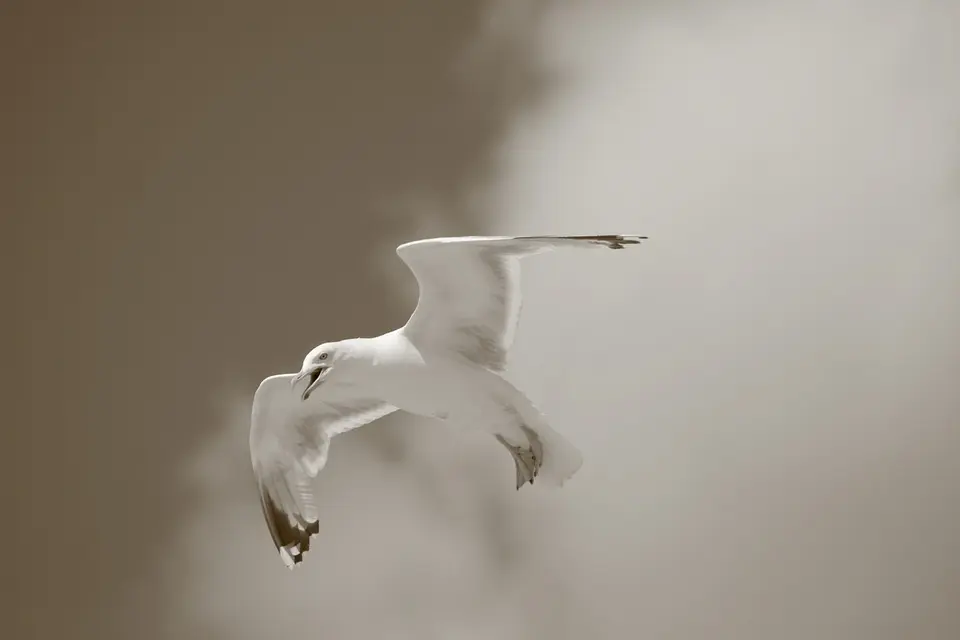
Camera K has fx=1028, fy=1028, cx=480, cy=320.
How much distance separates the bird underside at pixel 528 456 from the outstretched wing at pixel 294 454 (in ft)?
0.79

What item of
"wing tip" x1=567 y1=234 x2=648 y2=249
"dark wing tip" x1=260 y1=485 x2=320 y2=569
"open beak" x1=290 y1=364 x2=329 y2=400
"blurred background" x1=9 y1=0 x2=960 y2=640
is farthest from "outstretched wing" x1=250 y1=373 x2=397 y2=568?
A: "wing tip" x1=567 y1=234 x2=648 y2=249

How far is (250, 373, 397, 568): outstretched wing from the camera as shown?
5.68ft

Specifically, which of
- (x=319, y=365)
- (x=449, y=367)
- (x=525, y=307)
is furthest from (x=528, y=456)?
(x=525, y=307)

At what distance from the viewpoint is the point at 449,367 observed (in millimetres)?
1601

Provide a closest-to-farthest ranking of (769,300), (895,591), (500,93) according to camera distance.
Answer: (895,591) → (769,300) → (500,93)

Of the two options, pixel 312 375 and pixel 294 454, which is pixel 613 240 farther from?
pixel 294 454

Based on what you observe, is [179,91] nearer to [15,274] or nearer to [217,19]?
[217,19]

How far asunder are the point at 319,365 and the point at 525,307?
0.71 meters

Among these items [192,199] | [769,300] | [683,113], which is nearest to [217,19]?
[192,199]

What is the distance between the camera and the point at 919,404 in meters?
2.00

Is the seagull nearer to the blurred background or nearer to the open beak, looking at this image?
the open beak

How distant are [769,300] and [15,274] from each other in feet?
5.40

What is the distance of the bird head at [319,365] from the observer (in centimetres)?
153

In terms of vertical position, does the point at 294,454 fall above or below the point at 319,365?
below
